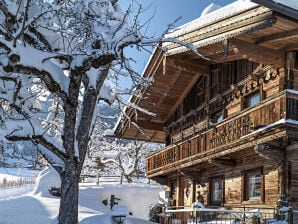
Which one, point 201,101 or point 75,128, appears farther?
point 201,101

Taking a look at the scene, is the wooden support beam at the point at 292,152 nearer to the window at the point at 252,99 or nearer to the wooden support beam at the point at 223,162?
the window at the point at 252,99

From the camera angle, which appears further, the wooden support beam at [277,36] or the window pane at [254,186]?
the window pane at [254,186]

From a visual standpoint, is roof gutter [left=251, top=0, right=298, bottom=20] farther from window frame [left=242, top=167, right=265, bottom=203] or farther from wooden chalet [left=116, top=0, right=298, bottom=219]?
window frame [left=242, top=167, right=265, bottom=203]

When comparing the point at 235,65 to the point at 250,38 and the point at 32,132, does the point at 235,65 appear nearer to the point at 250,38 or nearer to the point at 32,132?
the point at 250,38

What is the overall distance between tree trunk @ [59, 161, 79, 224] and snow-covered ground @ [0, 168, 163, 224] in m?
0.64

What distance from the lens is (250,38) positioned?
1162 centimetres

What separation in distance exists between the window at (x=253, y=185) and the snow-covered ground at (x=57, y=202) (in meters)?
3.54

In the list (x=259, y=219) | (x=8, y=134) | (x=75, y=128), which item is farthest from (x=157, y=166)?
(x=8, y=134)

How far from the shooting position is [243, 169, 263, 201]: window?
41.5ft

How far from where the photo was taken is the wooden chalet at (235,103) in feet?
34.4

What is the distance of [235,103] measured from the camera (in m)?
14.5

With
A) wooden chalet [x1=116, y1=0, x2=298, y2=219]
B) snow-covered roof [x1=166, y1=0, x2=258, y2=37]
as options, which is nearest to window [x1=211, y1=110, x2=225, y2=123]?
wooden chalet [x1=116, y1=0, x2=298, y2=219]

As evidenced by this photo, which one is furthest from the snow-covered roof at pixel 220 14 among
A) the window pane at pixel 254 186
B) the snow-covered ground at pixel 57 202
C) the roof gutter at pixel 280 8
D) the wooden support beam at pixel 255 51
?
the snow-covered ground at pixel 57 202

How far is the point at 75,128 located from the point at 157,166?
1121 centimetres
